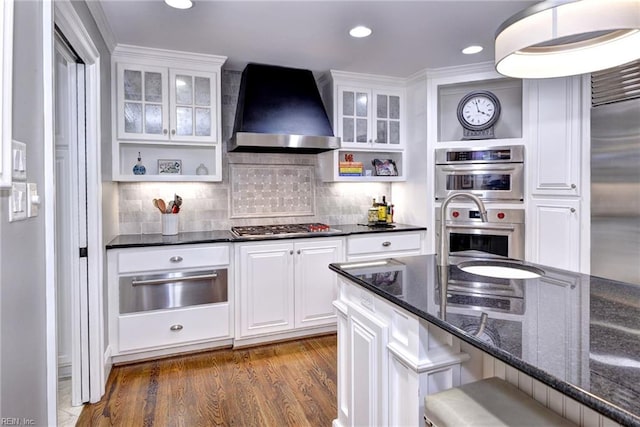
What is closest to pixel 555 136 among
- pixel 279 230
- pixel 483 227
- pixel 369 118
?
pixel 483 227

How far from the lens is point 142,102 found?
9.89ft

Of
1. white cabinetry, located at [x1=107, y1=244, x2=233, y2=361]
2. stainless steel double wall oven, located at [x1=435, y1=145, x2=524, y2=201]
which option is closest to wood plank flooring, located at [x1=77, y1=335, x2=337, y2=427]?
white cabinetry, located at [x1=107, y1=244, x2=233, y2=361]

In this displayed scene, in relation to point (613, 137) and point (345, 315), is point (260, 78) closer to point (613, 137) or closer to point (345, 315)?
point (345, 315)

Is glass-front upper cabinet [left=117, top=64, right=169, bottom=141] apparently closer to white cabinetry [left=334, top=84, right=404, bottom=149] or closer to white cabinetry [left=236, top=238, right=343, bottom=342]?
white cabinetry [left=236, top=238, right=343, bottom=342]

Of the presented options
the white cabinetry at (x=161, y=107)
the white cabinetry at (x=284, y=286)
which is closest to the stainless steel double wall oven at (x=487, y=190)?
the white cabinetry at (x=284, y=286)

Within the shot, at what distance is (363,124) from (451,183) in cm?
99

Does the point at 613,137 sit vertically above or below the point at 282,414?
above

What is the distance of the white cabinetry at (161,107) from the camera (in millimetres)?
2959

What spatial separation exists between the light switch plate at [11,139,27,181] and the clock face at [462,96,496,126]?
335cm

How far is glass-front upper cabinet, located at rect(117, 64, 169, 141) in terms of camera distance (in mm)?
2955

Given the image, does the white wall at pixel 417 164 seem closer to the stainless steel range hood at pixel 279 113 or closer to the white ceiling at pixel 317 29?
the white ceiling at pixel 317 29

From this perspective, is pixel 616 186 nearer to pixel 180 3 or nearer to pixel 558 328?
pixel 558 328

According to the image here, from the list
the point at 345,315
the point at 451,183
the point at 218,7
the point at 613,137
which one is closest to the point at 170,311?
the point at 345,315

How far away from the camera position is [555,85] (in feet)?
9.93
